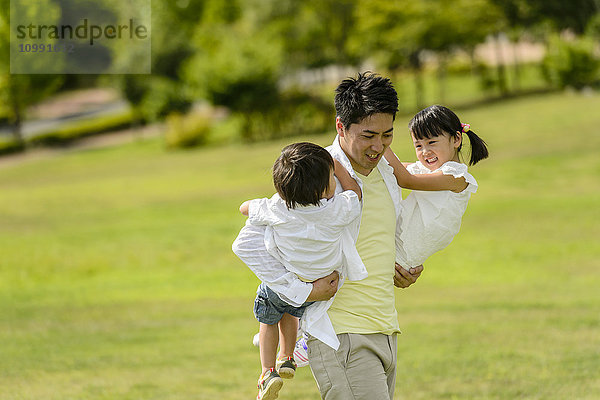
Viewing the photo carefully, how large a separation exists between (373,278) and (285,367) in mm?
647

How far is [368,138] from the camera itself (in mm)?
3590

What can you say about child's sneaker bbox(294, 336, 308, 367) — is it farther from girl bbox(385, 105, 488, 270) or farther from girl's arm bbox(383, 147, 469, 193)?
girl's arm bbox(383, 147, 469, 193)

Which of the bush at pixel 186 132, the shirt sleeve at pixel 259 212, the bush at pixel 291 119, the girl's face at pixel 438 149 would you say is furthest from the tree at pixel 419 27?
the shirt sleeve at pixel 259 212

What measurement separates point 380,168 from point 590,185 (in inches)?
855

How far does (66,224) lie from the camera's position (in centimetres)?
2439

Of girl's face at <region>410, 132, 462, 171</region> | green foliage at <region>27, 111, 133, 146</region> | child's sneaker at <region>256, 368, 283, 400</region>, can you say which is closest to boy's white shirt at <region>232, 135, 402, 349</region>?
child's sneaker at <region>256, 368, 283, 400</region>

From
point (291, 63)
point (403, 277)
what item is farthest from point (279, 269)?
point (291, 63)

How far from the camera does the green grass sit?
8094 millimetres

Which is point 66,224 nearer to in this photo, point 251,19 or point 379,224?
point 379,224

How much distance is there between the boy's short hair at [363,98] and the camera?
3529mm

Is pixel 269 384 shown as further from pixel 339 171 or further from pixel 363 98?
pixel 363 98

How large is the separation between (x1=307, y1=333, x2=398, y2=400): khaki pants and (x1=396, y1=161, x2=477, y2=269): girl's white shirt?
21.5 inches

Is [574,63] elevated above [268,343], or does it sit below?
above

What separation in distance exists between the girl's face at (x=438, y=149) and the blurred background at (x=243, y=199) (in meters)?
3.64
